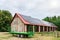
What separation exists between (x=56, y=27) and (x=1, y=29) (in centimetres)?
2170

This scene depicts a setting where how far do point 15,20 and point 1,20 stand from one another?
11.1m

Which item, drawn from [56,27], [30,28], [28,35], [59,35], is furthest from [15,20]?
[56,27]

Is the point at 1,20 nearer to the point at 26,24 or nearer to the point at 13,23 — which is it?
the point at 13,23

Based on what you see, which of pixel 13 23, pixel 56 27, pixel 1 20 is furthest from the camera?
pixel 56 27

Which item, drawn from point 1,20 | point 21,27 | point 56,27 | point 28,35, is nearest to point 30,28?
point 21,27

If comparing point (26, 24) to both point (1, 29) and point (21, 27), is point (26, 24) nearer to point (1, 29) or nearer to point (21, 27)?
point (21, 27)

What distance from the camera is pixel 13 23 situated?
36.6 m

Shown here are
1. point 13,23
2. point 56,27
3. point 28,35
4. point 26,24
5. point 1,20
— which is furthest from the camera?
point 56,27

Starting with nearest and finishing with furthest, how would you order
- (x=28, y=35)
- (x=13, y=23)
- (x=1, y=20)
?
(x=28, y=35), (x=13, y=23), (x=1, y=20)

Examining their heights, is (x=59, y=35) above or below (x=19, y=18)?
below

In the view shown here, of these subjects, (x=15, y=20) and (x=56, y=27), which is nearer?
(x=15, y=20)

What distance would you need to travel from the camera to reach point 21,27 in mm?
34531

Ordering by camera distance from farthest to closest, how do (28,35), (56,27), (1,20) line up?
(56,27) → (1,20) → (28,35)

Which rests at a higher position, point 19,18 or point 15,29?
point 19,18
